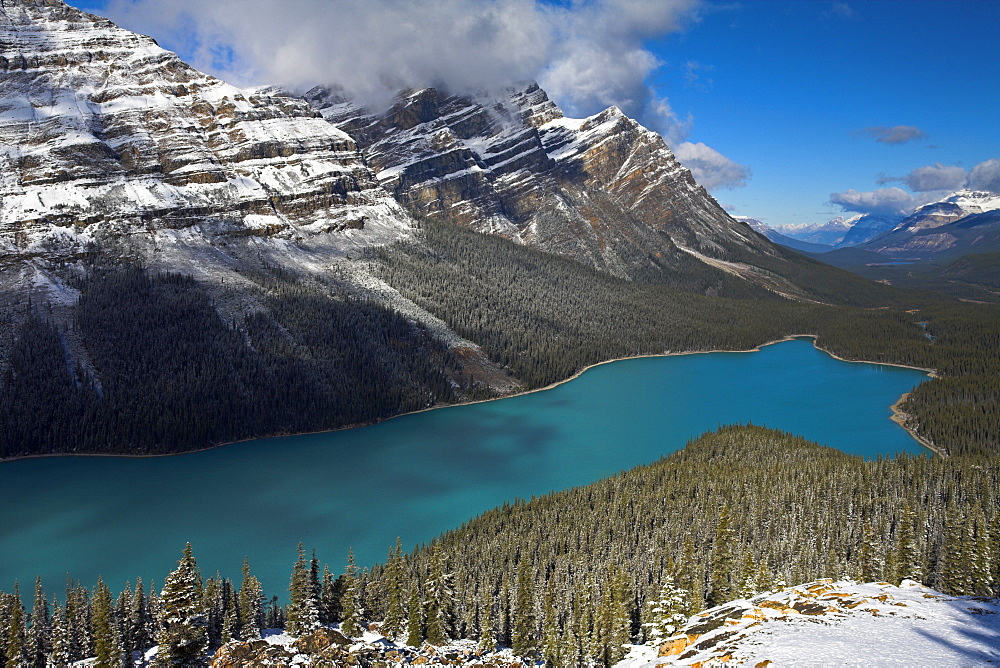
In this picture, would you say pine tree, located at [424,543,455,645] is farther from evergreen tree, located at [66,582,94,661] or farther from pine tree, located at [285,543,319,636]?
evergreen tree, located at [66,582,94,661]

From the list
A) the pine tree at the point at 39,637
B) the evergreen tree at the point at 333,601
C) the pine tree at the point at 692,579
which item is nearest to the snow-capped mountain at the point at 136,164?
the pine tree at the point at 39,637

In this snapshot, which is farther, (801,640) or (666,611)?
(666,611)

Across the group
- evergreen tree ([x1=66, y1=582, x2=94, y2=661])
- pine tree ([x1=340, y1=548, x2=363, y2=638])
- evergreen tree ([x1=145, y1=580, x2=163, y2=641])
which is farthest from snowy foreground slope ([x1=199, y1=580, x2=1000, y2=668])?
evergreen tree ([x1=66, y1=582, x2=94, y2=661])

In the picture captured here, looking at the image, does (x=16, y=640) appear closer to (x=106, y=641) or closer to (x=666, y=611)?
(x=106, y=641)

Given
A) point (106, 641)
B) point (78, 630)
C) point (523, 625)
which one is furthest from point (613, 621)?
point (78, 630)

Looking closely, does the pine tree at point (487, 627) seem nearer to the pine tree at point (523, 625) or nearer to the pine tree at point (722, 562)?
the pine tree at point (523, 625)

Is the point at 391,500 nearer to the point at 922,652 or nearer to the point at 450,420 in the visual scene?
the point at 450,420
